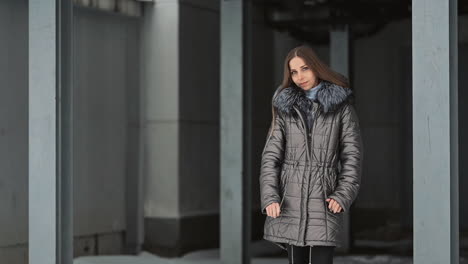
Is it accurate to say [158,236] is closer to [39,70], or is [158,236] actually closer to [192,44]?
[192,44]

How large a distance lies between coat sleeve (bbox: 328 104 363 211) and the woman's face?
0.23 m

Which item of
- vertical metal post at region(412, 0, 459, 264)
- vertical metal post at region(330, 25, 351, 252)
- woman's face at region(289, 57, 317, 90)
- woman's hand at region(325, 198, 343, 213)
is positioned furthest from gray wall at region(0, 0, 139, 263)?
vertical metal post at region(412, 0, 459, 264)

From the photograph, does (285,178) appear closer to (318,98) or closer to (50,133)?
(318,98)

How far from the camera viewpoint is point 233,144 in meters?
7.42

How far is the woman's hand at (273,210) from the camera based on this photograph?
3945 millimetres

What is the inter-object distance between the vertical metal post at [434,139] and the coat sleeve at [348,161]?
0.37 meters

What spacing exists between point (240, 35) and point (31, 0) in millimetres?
2459

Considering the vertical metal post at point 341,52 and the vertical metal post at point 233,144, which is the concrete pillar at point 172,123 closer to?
the vertical metal post at point 341,52

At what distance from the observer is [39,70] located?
5461 millimetres

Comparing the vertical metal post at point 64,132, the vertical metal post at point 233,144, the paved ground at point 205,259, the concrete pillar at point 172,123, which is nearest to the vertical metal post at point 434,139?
the vertical metal post at point 64,132

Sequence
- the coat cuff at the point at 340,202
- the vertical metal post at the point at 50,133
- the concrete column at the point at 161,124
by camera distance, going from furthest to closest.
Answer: the concrete column at the point at 161,124, the vertical metal post at the point at 50,133, the coat cuff at the point at 340,202

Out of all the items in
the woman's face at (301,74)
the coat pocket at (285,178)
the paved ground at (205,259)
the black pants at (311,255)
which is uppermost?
the woman's face at (301,74)

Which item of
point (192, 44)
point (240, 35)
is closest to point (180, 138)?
point (192, 44)

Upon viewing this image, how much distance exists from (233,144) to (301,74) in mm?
3433
